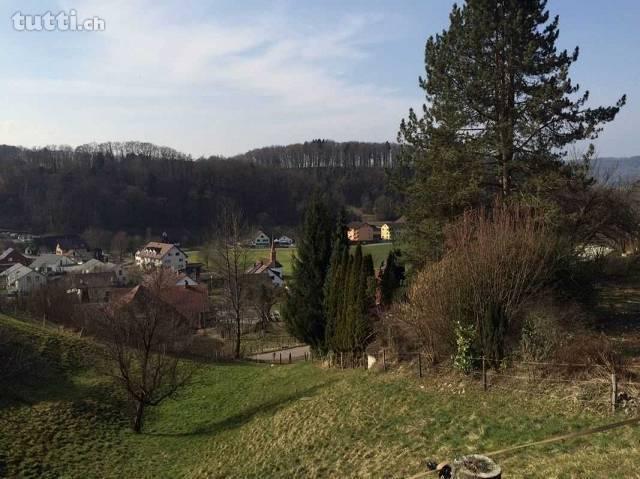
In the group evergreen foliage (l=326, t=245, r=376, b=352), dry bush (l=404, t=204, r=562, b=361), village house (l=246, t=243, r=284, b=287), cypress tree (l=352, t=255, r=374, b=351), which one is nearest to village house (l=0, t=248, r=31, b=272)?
village house (l=246, t=243, r=284, b=287)

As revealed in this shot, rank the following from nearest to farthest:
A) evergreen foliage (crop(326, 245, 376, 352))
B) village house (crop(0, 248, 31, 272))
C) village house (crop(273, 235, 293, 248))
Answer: evergreen foliage (crop(326, 245, 376, 352)) → village house (crop(0, 248, 31, 272)) → village house (crop(273, 235, 293, 248))

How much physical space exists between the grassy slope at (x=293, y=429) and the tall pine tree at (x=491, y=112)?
659cm

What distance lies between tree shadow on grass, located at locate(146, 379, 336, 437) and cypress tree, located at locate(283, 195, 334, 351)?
4.97 metres

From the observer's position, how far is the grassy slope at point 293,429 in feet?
27.8

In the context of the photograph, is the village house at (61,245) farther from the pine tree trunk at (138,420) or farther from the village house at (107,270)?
the pine tree trunk at (138,420)

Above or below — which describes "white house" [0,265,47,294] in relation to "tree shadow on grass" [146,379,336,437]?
below

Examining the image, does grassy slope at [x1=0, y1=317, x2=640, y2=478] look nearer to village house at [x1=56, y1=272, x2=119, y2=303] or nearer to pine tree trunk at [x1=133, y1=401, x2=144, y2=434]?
pine tree trunk at [x1=133, y1=401, x2=144, y2=434]

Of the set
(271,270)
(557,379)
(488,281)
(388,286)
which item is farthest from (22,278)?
(557,379)

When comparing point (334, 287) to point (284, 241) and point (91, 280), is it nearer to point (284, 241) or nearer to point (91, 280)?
point (91, 280)

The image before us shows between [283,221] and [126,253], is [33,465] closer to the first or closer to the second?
[126,253]

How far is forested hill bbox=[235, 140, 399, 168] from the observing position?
5536 inches

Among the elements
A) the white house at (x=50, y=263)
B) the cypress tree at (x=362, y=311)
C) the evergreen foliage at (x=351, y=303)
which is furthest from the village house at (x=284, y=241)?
the cypress tree at (x=362, y=311)

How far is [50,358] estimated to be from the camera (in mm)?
21031

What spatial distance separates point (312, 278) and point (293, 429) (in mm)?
9510
